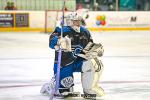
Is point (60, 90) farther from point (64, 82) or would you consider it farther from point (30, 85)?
point (30, 85)

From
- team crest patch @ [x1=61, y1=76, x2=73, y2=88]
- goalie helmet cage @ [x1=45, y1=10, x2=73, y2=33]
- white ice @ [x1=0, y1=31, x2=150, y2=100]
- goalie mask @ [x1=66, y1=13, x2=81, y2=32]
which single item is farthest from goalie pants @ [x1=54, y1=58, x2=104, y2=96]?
goalie helmet cage @ [x1=45, y1=10, x2=73, y2=33]

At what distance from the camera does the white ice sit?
19.2 feet

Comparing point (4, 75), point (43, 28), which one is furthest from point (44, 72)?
point (43, 28)

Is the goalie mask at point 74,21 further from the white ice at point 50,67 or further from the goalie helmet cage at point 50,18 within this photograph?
the goalie helmet cage at point 50,18

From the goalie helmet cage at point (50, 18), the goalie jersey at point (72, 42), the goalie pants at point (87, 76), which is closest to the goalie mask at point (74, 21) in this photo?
the goalie jersey at point (72, 42)

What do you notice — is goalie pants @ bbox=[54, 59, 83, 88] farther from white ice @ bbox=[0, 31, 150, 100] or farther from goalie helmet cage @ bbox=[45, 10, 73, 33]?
goalie helmet cage @ bbox=[45, 10, 73, 33]

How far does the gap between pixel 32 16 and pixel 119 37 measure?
9.89 feet

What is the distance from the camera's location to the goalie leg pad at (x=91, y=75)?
5.30 meters

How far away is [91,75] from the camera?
5.30 m

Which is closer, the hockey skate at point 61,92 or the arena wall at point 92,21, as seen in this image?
the hockey skate at point 61,92

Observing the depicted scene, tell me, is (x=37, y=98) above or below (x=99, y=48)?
below

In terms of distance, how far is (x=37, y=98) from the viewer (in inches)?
214

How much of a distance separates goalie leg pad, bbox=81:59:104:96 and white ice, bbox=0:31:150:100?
209mm

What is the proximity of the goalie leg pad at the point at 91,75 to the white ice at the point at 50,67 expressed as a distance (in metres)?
0.21
